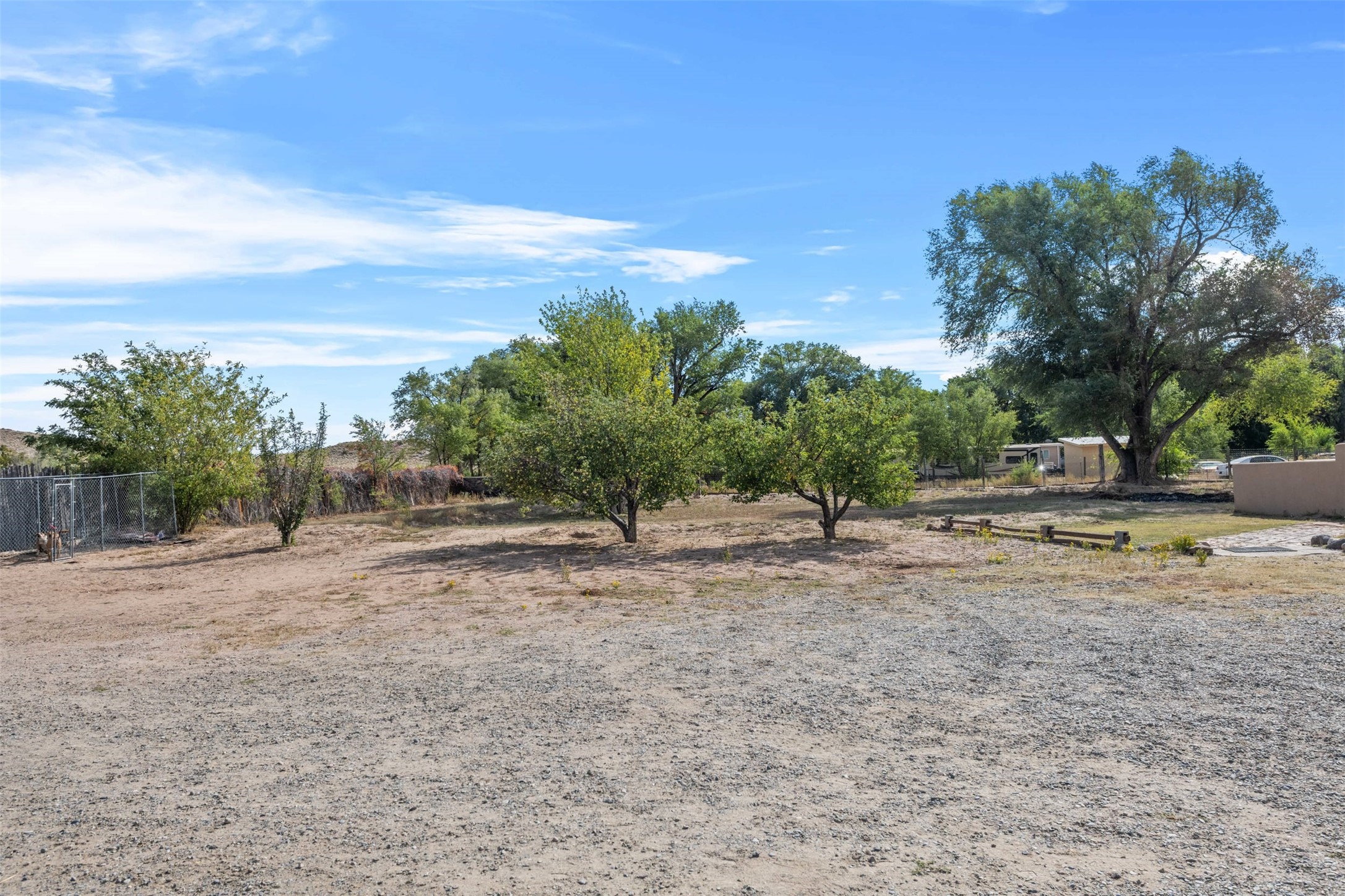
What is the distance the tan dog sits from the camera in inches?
757

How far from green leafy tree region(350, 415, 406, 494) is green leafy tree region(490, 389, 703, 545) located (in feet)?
51.1

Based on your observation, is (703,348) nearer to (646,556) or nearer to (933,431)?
(933,431)

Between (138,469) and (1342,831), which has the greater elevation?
(138,469)

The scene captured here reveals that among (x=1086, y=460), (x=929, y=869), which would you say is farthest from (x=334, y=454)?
(x=929, y=869)

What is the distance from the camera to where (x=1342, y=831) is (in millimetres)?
4031

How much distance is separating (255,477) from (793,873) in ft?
82.1

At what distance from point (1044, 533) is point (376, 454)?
25786mm

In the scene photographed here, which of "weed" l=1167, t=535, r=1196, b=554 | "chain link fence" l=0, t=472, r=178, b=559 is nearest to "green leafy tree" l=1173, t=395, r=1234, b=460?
"weed" l=1167, t=535, r=1196, b=554

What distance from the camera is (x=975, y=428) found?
1804 inches

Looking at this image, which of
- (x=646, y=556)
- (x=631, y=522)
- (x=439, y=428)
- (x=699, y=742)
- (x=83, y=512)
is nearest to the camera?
(x=699, y=742)

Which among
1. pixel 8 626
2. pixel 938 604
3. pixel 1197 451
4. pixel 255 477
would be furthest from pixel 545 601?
pixel 1197 451

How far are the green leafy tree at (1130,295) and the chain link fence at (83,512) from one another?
27385 millimetres

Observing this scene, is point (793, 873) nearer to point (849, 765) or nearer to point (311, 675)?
point (849, 765)

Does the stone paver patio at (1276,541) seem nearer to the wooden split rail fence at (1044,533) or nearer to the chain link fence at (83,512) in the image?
the wooden split rail fence at (1044,533)
